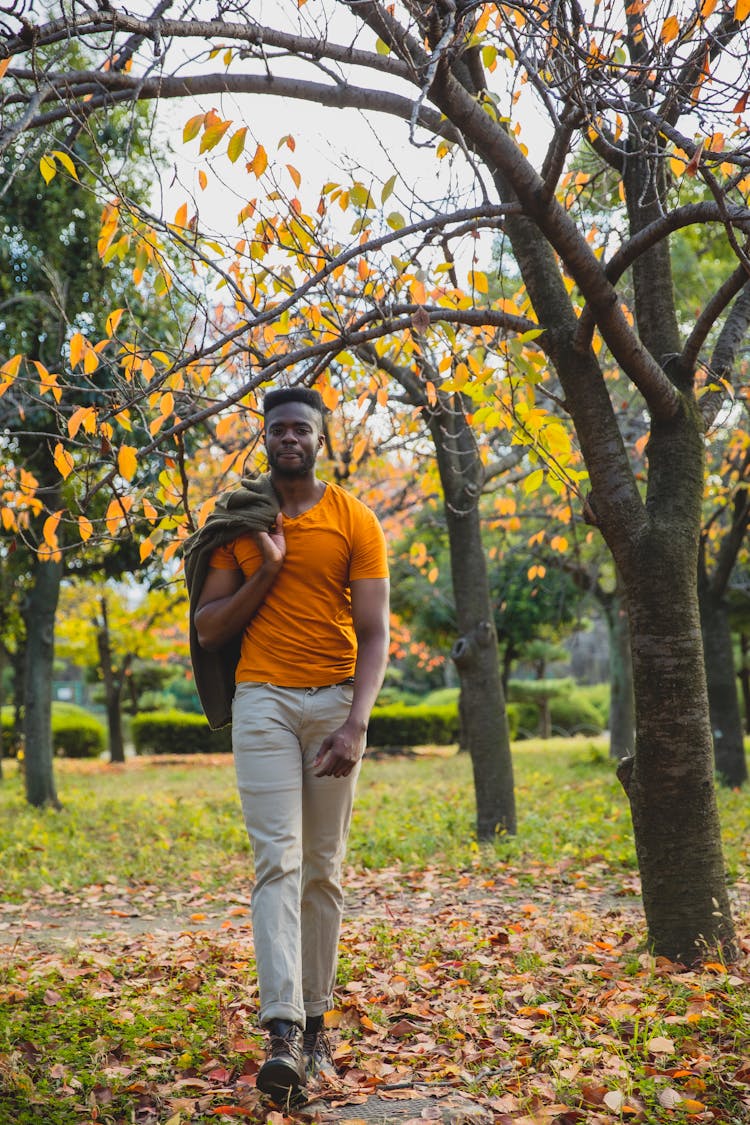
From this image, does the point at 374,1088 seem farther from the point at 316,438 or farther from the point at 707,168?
the point at 707,168

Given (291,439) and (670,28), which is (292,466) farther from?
(670,28)

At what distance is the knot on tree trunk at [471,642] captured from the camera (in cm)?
764

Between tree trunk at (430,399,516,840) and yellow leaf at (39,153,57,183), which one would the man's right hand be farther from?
tree trunk at (430,399,516,840)

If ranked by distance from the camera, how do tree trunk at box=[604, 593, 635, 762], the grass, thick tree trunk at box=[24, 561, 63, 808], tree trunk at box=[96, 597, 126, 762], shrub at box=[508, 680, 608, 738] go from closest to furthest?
the grass, thick tree trunk at box=[24, 561, 63, 808], tree trunk at box=[604, 593, 635, 762], tree trunk at box=[96, 597, 126, 762], shrub at box=[508, 680, 608, 738]

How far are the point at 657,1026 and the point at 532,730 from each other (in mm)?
21708

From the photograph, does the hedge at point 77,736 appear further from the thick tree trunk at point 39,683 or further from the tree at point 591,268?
the tree at point 591,268

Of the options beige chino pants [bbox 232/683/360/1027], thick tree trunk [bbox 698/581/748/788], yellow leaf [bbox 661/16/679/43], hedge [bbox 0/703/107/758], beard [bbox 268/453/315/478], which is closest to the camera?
beige chino pants [bbox 232/683/360/1027]

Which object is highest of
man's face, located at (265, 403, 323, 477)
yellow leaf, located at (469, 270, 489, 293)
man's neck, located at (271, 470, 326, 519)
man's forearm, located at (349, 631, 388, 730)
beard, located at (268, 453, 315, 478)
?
yellow leaf, located at (469, 270, 489, 293)

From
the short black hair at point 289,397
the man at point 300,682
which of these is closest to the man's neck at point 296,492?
the man at point 300,682

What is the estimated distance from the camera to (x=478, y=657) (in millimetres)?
7680

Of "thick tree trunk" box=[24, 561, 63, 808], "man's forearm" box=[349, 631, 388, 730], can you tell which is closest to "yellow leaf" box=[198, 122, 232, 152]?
"man's forearm" box=[349, 631, 388, 730]

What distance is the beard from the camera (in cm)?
333

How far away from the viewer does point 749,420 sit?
1010cm

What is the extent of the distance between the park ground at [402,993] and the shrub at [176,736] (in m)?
15.0
